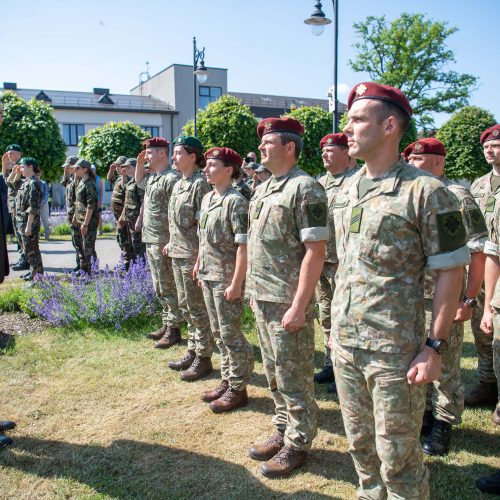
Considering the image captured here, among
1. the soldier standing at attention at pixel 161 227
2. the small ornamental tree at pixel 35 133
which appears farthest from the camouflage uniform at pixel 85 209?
the small ornamental tree at pixel 35 133

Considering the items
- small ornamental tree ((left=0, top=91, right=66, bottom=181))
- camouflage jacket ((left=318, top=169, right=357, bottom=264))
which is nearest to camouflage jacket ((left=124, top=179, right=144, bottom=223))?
camouflage jacket ((left=318, top=169, right=357, bottom=264))

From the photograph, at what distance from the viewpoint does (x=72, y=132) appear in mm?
46781

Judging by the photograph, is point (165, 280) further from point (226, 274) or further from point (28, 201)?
point (28, 201)

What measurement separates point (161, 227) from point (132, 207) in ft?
11.9

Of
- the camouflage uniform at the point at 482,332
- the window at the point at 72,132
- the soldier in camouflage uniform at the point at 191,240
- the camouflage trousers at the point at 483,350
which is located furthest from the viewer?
the window at the point at 72,132

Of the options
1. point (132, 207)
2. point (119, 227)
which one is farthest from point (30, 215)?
point (132, 207)

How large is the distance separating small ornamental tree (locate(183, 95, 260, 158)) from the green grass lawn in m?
20.0

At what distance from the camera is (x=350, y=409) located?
2516mm

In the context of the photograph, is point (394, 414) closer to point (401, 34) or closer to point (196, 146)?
point (196, 146)

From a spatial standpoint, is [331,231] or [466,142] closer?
[331,231]

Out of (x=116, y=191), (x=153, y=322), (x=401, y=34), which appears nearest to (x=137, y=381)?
(x=153, y=322)

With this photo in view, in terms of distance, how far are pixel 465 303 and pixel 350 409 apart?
4.31 ft

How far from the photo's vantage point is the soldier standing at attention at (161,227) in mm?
6102

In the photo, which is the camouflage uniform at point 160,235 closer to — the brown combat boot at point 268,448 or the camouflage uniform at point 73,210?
the brown combat boot at point 268,448
